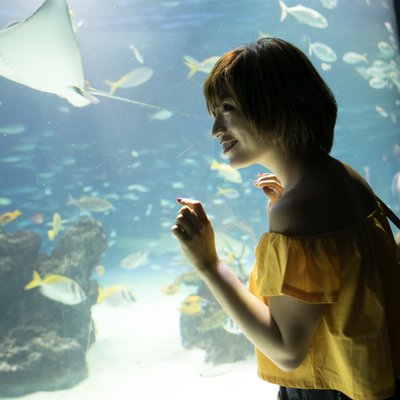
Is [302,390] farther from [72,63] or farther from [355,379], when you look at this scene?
[72,63]

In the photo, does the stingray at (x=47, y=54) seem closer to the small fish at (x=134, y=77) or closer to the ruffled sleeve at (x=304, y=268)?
the small fish at (x=134, y=77)

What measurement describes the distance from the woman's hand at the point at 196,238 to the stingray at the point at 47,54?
264 centimetres

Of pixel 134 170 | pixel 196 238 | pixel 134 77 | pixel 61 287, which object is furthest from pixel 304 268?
pixel 134 170

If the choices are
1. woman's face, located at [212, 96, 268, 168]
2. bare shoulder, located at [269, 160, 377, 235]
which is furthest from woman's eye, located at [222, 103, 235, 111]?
bare shoulder, located at [269, 160, 377, 235]

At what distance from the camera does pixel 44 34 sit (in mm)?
3473

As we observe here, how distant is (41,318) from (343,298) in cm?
439

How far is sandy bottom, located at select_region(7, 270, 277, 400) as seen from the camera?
10.6ft

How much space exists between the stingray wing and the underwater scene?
0.01 metres

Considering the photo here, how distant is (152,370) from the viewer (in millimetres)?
4223

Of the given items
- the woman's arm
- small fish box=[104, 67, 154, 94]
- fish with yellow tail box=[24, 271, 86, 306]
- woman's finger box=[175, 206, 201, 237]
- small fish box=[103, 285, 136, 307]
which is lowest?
small fish box=[103, 285, 136, 307]

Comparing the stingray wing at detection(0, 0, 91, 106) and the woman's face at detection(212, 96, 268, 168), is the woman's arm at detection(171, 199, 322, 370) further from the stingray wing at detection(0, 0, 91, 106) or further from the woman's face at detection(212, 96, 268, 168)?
the stingray wing at detection(0, 0, 91, 106)

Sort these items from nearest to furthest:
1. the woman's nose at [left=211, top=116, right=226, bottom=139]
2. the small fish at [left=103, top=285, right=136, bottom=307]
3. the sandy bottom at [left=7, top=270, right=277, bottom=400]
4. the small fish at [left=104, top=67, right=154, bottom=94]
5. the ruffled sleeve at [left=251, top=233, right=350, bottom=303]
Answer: the ruffled sleeve at [left=251, top=233, right=350, bottom=303] → the woman's nose at [left=211, top=116, right=226, bottom=139] → the sandy bottom at [left=7, top=270, right=277, bottom=400] → the small fish at [left=103, top=285, right=136, bottom=307] → the small fish at [left=104, top=67, right=154, bottom=94]

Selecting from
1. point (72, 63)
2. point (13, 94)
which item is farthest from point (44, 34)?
point (13, 94)

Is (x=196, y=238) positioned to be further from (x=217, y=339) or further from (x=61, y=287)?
(x=217, y=339)
